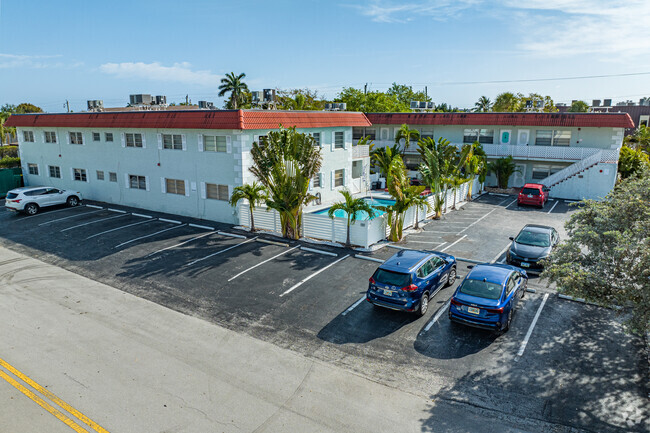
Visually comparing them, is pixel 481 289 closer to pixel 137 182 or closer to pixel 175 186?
pixel 175 186

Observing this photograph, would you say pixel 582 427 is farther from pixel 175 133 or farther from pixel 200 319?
pixel 175 133

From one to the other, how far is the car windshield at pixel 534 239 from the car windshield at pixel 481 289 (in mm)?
6347

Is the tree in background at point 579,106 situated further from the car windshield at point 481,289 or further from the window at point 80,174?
the window at point 80,174

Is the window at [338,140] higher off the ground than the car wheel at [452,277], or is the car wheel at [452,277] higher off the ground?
the window at [338,140]

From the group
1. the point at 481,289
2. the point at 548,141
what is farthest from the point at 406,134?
the point at 481,289

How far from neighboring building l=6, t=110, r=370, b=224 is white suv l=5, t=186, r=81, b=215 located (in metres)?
2.65

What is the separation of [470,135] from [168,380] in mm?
35905

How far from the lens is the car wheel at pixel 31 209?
27.7 metres

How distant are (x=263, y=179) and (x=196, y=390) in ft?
42.2

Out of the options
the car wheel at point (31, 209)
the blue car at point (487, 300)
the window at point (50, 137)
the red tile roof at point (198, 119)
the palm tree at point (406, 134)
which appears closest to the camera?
the blue car at point (487, 300)

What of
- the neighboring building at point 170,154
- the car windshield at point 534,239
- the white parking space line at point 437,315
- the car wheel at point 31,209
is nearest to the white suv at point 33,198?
the car wheel at point 31,209

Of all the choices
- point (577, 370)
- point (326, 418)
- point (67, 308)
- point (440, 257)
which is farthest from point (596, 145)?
point (67, 308)

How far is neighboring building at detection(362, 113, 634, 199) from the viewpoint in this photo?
3309cm

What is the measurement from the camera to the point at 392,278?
13633 mm
